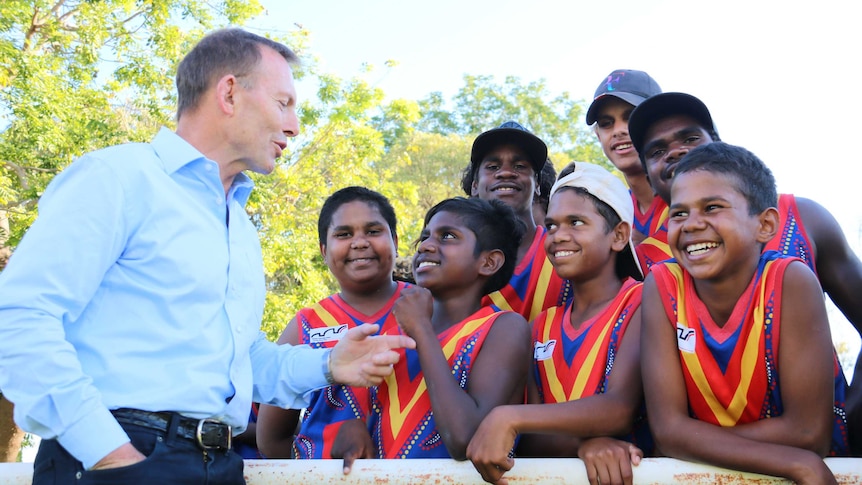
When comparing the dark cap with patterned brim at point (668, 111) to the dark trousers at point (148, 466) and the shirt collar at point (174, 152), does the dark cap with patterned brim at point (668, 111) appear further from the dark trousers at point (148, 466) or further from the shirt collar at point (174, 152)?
the dark trousers at point (148, 466)

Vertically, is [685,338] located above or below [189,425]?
above

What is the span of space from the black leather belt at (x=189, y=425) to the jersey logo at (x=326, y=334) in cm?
140

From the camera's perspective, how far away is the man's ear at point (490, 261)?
3.84 meters

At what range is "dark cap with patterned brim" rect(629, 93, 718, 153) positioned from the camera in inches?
154

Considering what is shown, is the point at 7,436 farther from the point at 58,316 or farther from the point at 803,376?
the point at 803,376

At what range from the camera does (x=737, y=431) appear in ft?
8.67

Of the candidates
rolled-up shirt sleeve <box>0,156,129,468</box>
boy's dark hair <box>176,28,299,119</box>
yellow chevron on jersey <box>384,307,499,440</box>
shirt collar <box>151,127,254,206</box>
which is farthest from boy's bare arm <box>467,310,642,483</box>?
boy's dark hair <box>176,28,299,119</box>

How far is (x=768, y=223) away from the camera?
9.91 feet

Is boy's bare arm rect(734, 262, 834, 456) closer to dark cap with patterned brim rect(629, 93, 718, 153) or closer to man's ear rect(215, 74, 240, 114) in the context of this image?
dark cap with patterned brim rect(629, 93, 718, 153)

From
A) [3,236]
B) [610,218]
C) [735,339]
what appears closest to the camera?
[735,339]

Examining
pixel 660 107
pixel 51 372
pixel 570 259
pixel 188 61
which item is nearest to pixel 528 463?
pixel 570 259

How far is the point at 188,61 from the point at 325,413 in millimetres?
1644

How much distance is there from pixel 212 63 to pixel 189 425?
1.23 metres

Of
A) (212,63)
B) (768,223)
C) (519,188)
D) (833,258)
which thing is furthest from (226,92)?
(833,258)
